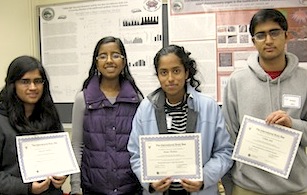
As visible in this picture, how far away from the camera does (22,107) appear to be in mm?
1752

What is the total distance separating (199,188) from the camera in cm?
162

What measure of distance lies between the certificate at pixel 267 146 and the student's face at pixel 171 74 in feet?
1.19

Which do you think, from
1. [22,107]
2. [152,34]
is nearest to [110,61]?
[22,107]

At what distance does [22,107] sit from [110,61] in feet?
1.71

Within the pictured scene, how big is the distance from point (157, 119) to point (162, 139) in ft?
0.39

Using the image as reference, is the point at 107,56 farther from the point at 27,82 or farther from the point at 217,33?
the point at 217,33

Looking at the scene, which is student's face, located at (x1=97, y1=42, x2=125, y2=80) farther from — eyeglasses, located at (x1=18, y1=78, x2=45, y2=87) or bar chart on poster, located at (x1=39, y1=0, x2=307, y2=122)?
bar chart on poster, located at (x1=39, y1=0, x2=307, y2=122)

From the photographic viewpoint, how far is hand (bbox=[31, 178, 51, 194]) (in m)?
1.62

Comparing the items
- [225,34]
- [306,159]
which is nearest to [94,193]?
[306,159]

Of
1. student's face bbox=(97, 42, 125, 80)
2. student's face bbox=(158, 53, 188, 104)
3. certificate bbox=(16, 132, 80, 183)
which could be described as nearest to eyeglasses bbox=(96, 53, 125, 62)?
student's face bbox=(97, 42, 125, 80)

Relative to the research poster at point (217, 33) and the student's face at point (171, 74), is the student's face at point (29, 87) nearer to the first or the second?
the student's face at point (171, 74)

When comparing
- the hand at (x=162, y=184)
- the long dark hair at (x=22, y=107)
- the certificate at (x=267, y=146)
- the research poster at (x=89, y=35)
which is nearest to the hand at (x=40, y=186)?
the long dark hair at (x=22, y=107)

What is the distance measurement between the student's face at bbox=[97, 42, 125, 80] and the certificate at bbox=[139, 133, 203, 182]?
0.46 meters

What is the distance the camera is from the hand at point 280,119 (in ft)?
5.16
